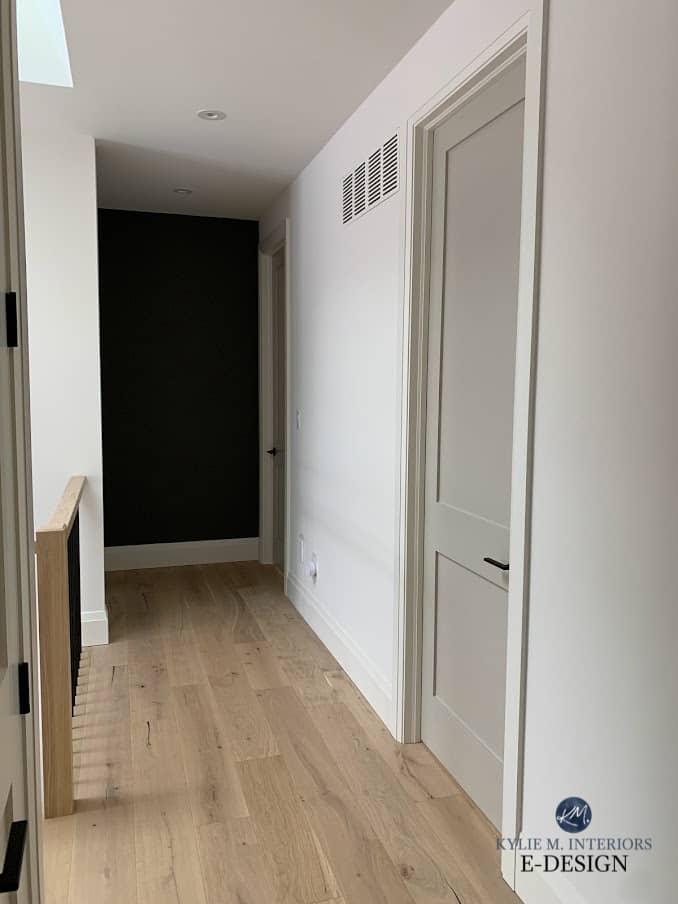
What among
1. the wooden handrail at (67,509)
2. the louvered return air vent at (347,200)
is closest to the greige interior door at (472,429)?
the louvered return air vent at (347,200)

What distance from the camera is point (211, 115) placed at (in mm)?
3320

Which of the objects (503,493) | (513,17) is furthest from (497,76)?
(503,493)

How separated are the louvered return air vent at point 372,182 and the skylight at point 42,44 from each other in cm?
124

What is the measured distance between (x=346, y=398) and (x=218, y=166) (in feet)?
5.28

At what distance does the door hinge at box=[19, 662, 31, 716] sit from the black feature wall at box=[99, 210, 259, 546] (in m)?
4.32

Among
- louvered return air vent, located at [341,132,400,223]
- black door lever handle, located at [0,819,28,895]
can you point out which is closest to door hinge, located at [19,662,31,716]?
black door lever handle, located at [0,819,28,895]

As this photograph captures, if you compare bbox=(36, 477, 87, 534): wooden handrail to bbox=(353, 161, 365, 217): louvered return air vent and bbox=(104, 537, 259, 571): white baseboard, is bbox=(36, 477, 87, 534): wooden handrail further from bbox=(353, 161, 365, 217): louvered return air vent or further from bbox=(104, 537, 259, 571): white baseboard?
bbox=(353, 161, 365, 217): louvered return air vent

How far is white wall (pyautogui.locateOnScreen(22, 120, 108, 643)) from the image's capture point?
12.3 ft

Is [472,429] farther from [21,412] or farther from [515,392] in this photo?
[21,412]

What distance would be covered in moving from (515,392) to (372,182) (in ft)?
4.93

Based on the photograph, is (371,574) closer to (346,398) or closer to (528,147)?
(346,398)

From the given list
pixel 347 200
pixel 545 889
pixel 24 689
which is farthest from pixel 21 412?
pixel 347 200

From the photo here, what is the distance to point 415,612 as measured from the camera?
9.26 ft

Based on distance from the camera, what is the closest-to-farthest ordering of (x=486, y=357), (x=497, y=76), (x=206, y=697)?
(x=497, y=76), (x=486, y=357), (x=206, y=697)
